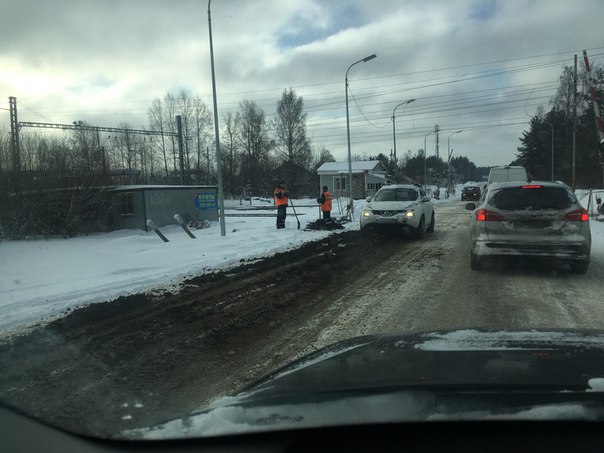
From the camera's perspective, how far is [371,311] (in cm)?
620

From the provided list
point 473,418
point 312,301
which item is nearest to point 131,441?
point 473,418

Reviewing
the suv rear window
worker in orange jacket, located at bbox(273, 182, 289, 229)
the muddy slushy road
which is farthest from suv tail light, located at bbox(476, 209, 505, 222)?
worker in orange jacket, located at bbox(273, 182, 289, 229)

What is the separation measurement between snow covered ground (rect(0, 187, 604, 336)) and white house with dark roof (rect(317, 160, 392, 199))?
39498 mm

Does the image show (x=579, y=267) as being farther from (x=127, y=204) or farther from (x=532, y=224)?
(x=127, y=204)

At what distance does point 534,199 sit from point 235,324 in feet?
18.7

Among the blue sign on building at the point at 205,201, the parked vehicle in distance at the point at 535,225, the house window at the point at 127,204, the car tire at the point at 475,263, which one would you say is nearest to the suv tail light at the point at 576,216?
the parked vehicle in distance at the point at 535,225

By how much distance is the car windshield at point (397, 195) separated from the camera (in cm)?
1484

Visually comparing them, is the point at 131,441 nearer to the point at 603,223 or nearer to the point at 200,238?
the point at 200,238

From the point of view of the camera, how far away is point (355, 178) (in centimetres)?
5659

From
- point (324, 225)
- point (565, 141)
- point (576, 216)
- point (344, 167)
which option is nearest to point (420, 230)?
point (324, 225)

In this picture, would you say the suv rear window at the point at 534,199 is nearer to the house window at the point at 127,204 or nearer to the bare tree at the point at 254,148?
the house window at the point at 127,204

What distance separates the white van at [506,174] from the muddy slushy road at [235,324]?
16357 mm

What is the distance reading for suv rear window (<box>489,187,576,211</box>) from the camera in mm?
8180

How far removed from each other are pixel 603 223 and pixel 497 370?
1827 cm
